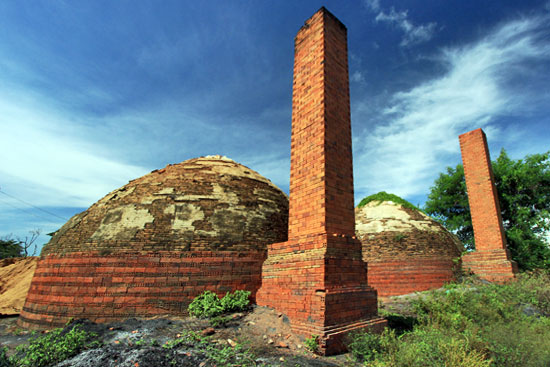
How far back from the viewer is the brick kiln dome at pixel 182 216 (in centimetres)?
739

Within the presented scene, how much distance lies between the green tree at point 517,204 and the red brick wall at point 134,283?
46.8 feet

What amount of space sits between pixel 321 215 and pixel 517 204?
1635 cm

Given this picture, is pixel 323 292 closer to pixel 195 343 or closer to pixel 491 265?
pixel 195 343

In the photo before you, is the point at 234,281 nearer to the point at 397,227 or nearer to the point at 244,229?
the point at 244,229

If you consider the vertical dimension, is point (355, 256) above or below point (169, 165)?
below

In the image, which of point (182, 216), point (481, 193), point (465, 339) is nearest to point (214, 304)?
point (182, 216)

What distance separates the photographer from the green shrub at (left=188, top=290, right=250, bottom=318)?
6.55m

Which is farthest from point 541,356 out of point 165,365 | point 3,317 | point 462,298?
point 3,317

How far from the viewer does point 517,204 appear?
16359 millimetres

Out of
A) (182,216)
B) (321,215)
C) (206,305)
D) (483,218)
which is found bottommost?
(206,305)

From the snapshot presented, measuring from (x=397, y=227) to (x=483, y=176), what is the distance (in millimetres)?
4022

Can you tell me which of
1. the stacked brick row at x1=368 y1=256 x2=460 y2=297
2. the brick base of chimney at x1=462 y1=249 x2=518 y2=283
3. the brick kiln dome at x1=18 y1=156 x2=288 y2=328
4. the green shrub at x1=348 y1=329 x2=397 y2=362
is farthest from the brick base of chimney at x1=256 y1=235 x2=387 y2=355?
the brick base of chimney at x1=462 y1=249 x2=518 y2=283

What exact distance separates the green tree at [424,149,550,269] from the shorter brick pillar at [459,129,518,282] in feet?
14.5

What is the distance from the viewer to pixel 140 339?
5.38 meters
